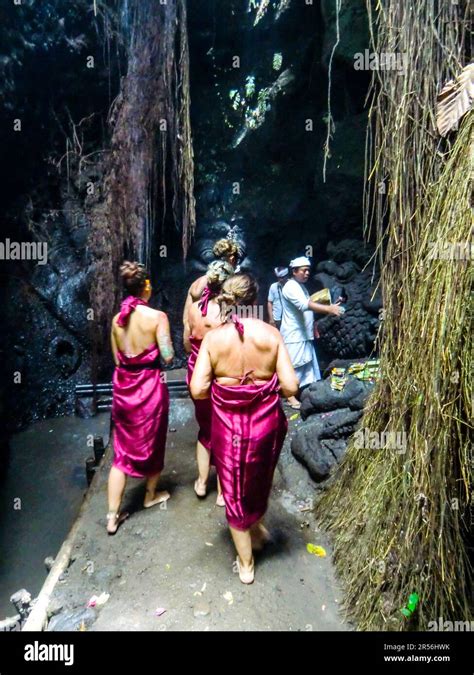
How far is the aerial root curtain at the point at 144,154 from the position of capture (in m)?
5.74

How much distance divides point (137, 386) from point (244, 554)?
1436mm

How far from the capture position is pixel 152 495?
3750 mm

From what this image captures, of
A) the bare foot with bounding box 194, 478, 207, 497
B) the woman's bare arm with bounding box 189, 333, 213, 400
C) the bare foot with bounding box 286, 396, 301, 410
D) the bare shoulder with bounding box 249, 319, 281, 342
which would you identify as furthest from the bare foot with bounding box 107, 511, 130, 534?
the bare foot with bounding box 286, 396, 301, 410

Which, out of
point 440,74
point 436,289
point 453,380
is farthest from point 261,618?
point 440,74

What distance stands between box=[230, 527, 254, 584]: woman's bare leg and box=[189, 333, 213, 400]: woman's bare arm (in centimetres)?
Result: 92

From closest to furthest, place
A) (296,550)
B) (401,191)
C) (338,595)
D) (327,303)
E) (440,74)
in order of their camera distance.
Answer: (440,74) < (401,191) < (338,595) < (296,550) < (327,303)

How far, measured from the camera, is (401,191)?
8.32 ft

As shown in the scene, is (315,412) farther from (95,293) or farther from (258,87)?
(258,87)

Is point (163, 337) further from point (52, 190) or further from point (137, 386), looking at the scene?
point (52, 190)

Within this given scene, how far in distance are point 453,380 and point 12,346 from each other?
7.26m

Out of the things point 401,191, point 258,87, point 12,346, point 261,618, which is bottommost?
point 261,618

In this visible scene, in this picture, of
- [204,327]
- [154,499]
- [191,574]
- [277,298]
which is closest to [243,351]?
[204,327]

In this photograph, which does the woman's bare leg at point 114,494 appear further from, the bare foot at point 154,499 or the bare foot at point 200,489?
the bare foot at point 200,489

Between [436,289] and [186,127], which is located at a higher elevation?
[186,127]
